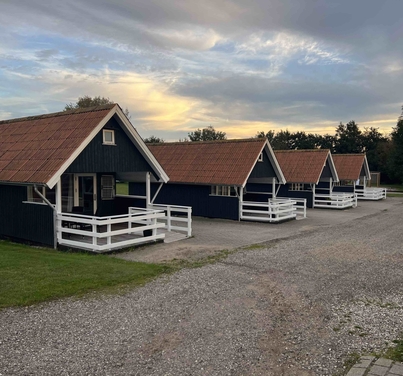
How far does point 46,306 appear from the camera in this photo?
705 cm

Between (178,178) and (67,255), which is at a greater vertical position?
(178,178)

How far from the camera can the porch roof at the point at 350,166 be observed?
3584 cm

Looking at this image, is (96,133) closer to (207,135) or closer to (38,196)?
(38,196)

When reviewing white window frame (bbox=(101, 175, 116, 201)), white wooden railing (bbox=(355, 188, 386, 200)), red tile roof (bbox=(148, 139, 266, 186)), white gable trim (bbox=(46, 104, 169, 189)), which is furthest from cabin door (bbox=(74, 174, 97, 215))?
white wooden railing (bbox=(355, 188, 386, 200))

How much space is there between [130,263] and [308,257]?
5.10m

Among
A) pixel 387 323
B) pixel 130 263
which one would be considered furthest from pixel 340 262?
pixel 130 263

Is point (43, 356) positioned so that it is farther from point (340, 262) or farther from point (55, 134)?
point (55, 134)

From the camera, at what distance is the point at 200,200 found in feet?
73.4

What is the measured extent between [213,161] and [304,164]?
10.2 metres

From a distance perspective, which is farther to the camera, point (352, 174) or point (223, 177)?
point (352, 174)

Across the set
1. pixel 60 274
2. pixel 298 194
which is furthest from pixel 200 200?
pixel 60 274

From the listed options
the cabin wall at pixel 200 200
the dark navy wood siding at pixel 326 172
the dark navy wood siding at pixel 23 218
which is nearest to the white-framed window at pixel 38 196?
the dark navy wood siding at pixel 23 218

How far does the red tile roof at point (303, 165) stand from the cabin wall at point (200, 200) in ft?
31.0

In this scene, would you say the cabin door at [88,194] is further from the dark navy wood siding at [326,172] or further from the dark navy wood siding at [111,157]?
the dark navy wood siding at [326,172]
